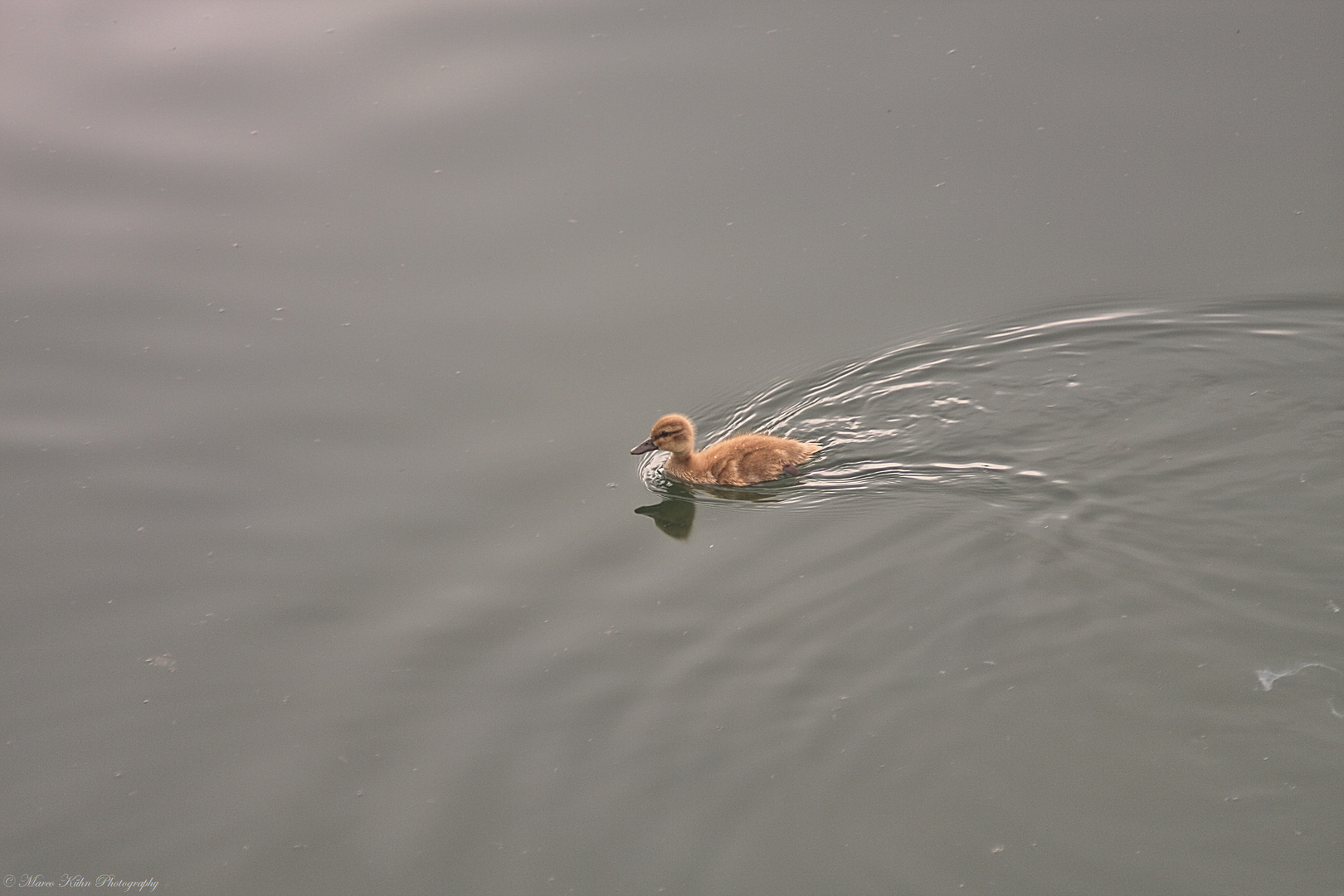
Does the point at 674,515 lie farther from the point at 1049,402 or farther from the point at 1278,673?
the point at 1278,673

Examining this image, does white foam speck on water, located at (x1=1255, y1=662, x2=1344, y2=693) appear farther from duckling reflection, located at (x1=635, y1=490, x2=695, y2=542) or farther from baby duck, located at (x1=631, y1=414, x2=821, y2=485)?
duckling reflection, located at (x1=635, y1=490, x2=695, y2=542)

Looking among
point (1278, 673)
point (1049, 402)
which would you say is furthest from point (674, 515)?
point (1278, 673)

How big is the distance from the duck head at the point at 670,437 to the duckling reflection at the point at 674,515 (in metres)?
0.21

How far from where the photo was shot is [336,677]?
4.34 meters

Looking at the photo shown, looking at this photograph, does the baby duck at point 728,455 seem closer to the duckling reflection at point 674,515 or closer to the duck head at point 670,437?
the duck head at point 670,437

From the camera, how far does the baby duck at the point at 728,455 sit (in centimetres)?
503

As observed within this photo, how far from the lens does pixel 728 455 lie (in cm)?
508

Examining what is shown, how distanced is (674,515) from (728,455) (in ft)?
1.08

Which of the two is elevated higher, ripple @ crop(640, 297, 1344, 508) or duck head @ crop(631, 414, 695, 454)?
duck head @ crop(631, 414, 695, 454)

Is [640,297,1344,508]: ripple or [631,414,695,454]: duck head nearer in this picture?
[640,297,1344,508]: ripple

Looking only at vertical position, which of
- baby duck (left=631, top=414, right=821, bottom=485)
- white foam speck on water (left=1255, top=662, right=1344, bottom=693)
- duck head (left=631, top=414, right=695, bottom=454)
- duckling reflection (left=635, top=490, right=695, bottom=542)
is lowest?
white foam speck on water (left=1255, top=662, right=1344, bottom=693)

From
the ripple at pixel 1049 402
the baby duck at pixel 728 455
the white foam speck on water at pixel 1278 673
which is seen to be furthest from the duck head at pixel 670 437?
the white foam speck on water at pixel 1278 673

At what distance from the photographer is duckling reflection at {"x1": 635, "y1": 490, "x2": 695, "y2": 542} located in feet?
16.0

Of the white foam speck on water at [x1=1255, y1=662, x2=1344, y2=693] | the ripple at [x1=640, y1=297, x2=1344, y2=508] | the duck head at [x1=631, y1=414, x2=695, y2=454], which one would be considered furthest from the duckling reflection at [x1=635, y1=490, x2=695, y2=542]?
the white foam speck on water at [x1=1255, y1=662, x2=1344, y2=693]
